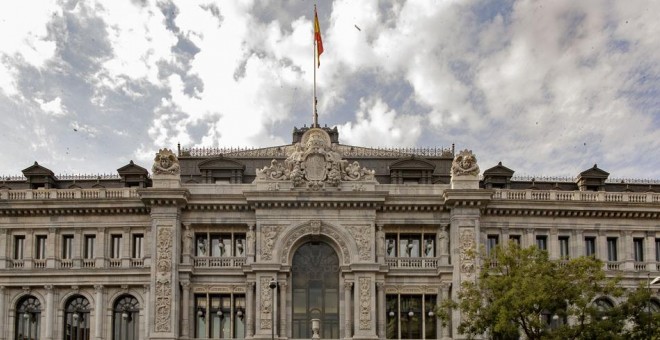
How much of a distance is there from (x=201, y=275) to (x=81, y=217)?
11.1 metres

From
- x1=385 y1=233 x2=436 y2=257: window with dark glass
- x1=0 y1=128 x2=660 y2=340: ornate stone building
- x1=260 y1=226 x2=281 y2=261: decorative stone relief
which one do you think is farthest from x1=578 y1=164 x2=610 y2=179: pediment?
x1=260 y1=226 x2=281 y2=261: decorative stone relief

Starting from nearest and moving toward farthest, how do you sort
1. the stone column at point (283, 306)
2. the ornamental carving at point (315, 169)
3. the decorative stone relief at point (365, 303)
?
the decorative stone relief at point (365, 303), the stone column at point (283, 306), the ornamental carving at point (315, 169)

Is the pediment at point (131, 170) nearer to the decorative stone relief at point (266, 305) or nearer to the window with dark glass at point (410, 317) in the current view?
the decorative stone relief at point (266, 305)

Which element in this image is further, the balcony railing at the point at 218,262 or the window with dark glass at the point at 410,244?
the window with dark glass at the point at 410,244

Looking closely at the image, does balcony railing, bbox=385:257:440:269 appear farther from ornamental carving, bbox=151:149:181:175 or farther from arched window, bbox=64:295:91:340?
arched window, bbox=64:295:91:340

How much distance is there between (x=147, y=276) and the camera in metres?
71.2

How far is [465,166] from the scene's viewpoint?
235 ft

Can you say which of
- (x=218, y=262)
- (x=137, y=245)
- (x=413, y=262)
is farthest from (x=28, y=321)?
(x=413, y=262)

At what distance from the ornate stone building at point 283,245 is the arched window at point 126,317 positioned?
0.26 ft

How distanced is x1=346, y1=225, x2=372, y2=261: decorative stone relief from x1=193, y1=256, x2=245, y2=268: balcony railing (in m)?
9.16

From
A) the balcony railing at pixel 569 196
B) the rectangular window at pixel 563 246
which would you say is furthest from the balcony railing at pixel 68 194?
the rectangular window at pixel 563 246

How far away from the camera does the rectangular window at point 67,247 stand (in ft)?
240

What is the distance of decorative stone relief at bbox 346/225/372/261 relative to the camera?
231 ft

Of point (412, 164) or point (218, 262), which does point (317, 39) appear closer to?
point (412, 164)
